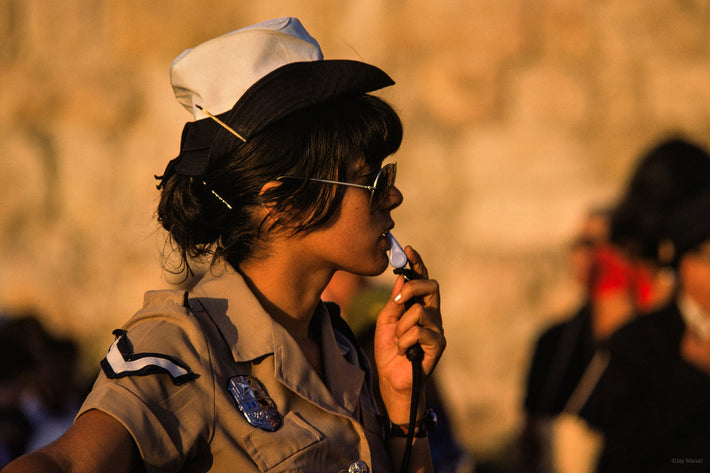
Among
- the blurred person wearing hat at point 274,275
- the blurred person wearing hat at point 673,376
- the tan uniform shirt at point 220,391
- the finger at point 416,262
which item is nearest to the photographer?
the tan uniform shirt at point 220,391

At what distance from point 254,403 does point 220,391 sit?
0.08 m

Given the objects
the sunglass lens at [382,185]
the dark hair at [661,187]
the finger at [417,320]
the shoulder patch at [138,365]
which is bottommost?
the dark hair at [661,187]

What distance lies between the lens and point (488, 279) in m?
6.80

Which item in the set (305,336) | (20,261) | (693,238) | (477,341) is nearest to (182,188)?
(305,336)

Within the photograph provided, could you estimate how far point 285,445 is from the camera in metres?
1.59

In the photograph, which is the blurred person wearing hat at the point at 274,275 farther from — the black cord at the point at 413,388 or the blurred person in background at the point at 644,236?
the blurred person in background at the point at 644,236

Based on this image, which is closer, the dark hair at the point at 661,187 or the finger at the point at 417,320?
the finger at the point at 417,320

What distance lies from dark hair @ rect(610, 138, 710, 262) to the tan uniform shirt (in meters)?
2.57

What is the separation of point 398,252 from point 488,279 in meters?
4.99

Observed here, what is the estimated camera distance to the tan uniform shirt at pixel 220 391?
142 centimetres

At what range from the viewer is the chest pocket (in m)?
1.56

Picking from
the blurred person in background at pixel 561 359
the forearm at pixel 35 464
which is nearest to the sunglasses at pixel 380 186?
the forearm at pixel 35 464

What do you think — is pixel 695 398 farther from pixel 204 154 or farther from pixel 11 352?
pixel 11 352

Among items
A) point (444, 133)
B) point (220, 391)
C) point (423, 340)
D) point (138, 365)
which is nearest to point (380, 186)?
point (423, 340)
